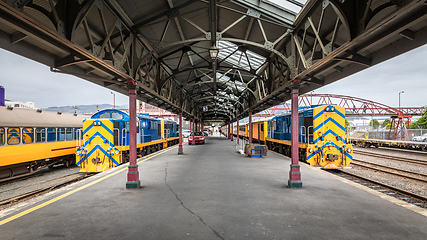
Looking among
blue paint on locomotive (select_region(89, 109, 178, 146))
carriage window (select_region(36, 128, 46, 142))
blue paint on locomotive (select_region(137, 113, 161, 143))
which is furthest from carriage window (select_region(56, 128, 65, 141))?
blue paint on locomotive (select_region(137, 113, 161, 143))

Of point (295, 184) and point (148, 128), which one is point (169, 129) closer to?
point (148, 128)

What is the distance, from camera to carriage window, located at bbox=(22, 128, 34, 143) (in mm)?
9912

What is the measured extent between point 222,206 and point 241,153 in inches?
448

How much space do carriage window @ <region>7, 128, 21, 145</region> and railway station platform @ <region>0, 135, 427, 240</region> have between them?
14.6 ft

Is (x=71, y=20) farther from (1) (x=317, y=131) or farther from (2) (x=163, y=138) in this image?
(2) (x=163, y=138)

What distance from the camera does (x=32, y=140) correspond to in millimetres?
10344

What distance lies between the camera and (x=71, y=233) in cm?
403

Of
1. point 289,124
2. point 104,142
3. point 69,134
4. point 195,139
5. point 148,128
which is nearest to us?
point 104,142

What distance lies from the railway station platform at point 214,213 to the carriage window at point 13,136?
4.46 m

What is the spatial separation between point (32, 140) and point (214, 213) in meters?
10.1

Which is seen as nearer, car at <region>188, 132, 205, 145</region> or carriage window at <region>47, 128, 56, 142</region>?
carriage window at <region>47, 128, 56, 142</region>

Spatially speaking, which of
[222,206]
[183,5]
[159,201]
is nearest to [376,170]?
[222,206]

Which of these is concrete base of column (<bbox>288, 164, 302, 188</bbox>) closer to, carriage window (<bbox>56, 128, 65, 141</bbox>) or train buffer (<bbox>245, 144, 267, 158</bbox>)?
train buffer (<bbox>245, 144, 267, 158</bbox>)

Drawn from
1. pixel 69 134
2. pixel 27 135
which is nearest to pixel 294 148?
pixel 27 135
